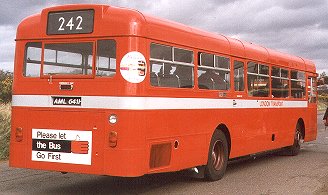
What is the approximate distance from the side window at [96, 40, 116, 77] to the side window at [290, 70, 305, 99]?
8.12 metres

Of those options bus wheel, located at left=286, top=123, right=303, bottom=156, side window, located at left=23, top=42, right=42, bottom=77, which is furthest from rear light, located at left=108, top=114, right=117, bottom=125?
bus wheel, located at left=286, top=123, right=303, bottom=156

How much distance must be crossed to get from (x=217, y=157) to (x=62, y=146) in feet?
11.8

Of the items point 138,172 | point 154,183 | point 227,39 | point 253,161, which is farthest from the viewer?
point 253,161

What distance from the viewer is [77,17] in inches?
338

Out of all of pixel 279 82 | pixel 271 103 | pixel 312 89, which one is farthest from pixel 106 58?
pixel 312 89

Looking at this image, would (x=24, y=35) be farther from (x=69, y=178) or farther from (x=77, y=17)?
(x=69, y=178)

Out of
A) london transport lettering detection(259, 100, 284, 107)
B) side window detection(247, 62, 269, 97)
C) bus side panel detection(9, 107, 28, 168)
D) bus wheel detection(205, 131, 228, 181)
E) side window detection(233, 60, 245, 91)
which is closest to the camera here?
bus side panel detection(9, 107, 28, 168)

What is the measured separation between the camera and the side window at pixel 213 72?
10.0m

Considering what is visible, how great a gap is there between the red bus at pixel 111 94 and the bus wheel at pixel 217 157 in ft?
0.14

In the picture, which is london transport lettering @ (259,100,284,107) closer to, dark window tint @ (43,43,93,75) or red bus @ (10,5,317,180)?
red bus @ (10,5,317,180)

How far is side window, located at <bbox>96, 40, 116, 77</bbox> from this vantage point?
8180mm

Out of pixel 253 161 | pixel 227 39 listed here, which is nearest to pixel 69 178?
pixel 227 39

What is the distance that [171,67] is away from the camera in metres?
9.04

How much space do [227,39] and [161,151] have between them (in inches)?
147
